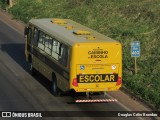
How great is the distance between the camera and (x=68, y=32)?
2480cm

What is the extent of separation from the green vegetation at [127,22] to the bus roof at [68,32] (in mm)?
3544

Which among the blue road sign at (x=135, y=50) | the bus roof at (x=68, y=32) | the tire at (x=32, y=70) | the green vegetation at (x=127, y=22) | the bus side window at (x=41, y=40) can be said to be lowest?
the tire at (x=32, y=70)

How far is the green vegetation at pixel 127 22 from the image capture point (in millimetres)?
26062

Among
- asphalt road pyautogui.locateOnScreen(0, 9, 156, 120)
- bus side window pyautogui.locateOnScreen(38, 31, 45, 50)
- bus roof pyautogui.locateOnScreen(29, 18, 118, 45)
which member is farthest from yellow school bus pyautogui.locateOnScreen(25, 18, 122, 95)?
bus side window pyautogui.locateOnScreen(38, 31, 45, 50)

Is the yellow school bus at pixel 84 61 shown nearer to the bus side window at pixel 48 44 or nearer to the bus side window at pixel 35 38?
the bus side window at pixel 48 44

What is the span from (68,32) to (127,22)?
12.9m

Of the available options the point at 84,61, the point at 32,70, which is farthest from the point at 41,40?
the point at 84,61

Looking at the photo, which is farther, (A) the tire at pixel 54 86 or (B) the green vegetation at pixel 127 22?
(B) the green vegetation at pixel 127 22

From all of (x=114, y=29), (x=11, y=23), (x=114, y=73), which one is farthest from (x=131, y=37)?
(x=11, y=23)

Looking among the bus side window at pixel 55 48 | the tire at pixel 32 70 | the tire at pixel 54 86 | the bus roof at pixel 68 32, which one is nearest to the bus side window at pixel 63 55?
the bus roof at pixel 68 32

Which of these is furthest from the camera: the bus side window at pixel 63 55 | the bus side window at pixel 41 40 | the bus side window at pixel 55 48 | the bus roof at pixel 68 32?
the bus side window at pixel 41 40

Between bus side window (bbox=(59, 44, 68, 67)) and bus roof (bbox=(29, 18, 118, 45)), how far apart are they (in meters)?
0.33

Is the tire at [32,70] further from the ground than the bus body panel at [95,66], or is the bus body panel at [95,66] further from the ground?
the bus body panel at [95,66]

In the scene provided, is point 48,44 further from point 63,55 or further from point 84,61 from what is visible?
point 84,61
